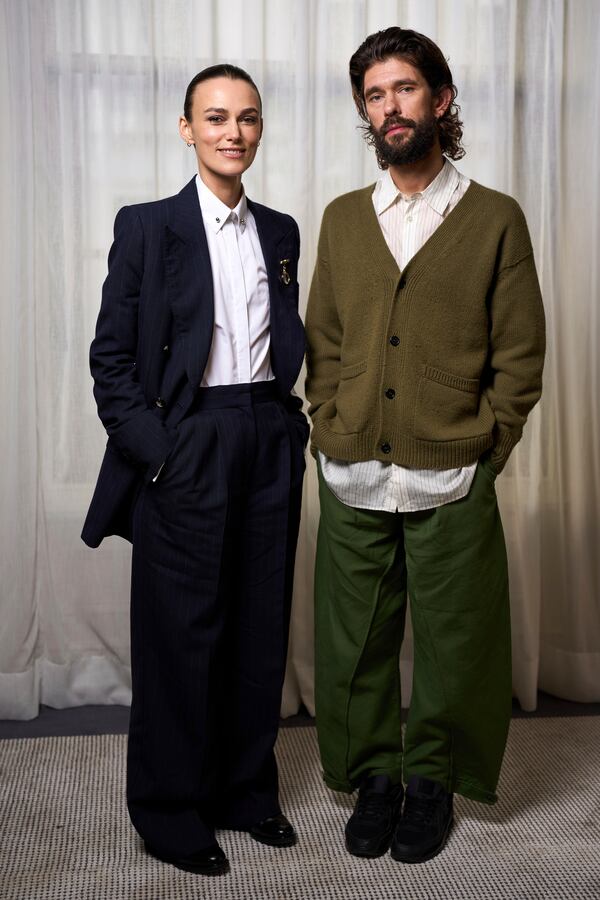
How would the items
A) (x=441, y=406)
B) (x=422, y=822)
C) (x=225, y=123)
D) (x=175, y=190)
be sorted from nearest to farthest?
(x=225, y=123) → (x=441, y=406) → (x=422, y=822) → (x=175, y=190)

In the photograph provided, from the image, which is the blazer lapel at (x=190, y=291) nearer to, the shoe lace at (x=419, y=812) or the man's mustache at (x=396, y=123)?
the man's mustache at (x=396, y=123)

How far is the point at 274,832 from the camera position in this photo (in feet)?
7.07

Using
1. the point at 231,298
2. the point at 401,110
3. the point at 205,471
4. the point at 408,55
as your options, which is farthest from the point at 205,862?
the point at 408,55

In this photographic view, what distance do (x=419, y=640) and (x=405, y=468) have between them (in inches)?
15.4

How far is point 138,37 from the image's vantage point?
8.94 ft

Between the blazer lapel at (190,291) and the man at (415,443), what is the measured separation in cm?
32

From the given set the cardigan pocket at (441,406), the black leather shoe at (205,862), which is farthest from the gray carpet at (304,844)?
the cardigan pocket at (441,406)

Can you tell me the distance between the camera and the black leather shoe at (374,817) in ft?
6.95

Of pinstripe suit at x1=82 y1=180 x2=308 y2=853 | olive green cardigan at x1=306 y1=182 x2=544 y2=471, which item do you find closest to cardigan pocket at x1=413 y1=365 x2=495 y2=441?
olive green cardigan at x1=306 y1=182 x2=544 y2=471

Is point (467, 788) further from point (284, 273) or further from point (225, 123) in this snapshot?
point (225, 123)

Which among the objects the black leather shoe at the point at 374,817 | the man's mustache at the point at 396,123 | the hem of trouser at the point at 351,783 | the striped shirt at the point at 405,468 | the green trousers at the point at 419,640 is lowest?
the black leather shoe at the point at 374,817

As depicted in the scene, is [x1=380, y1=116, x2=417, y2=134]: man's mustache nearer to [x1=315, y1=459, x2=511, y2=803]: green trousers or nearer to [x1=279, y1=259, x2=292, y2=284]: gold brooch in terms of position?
[x1=279, y1=259, x2=292, y2=284]: gold brooch

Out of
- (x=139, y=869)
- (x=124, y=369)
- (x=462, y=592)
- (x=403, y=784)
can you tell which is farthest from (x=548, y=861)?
(x=124, y=369)

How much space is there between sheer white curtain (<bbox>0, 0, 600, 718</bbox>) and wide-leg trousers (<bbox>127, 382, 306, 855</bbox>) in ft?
2.48
